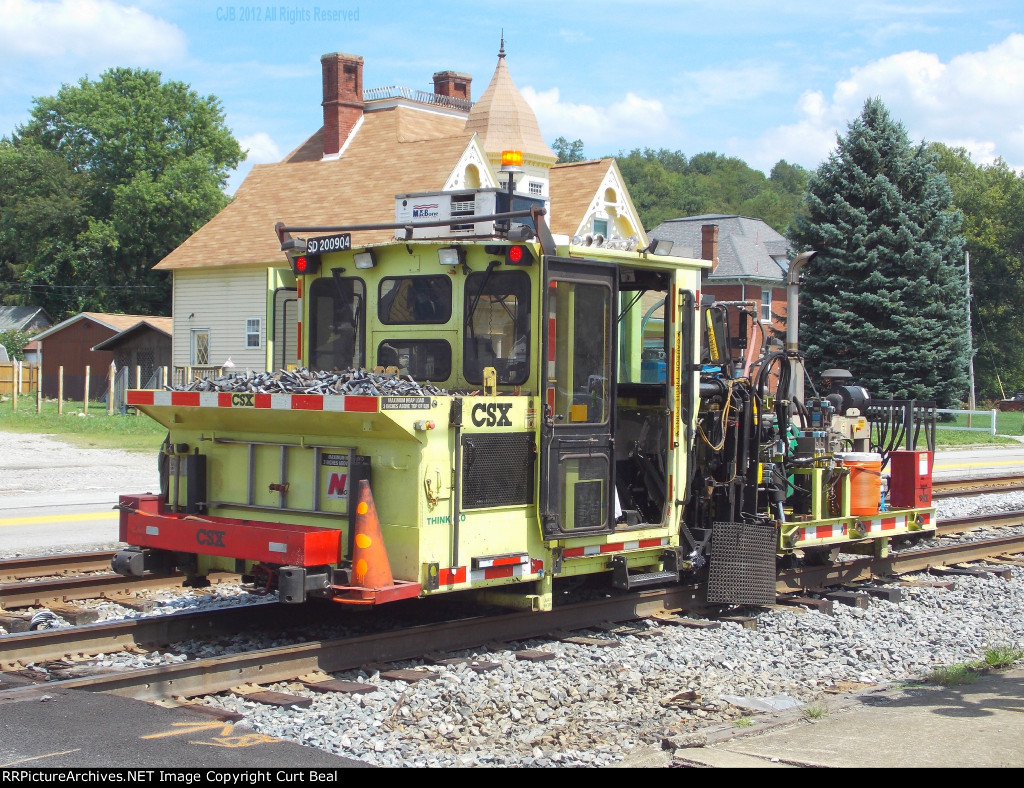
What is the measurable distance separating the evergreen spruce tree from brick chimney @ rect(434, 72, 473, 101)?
18393 millimetres

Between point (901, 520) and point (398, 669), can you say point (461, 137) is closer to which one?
point (901, 520)

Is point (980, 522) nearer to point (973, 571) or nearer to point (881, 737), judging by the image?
point (973, 571)

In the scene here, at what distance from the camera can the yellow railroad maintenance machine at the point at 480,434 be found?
22.1ft

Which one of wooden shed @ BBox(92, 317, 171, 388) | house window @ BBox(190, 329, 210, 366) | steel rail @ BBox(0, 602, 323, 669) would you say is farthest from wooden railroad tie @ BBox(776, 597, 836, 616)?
wooden shed @ BBox(92, 317, 171, 388)

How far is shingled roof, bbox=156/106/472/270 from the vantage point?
105 ft

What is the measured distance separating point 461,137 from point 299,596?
2688 cm

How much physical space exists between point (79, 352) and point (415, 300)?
47.9 meters

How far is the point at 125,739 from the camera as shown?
5.23 meters

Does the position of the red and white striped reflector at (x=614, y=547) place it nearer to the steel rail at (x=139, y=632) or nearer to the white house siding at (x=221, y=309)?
the steel rail at (x=139, y=632)

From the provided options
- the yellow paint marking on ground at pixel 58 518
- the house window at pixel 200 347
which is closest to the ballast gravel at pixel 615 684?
the yellow paint marking on ground at pixel 58 518

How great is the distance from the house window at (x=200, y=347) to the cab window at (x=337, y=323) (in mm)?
28998

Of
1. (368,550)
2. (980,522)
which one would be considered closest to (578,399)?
(368,550)

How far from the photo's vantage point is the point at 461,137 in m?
31.9
